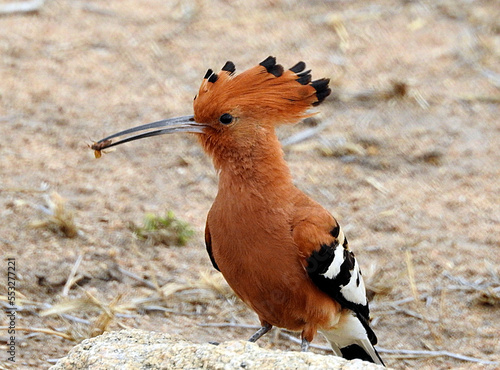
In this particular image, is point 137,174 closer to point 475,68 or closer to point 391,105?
point 391,105

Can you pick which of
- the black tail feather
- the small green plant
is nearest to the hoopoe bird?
the black tail feather

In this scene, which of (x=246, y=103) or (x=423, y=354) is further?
(x=423, y=354)

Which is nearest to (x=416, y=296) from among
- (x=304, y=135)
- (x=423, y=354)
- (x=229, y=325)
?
(x=423, y=354)

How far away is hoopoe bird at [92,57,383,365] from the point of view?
2.96m

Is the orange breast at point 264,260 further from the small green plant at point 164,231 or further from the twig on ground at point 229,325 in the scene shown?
the small green plant at point 164,231

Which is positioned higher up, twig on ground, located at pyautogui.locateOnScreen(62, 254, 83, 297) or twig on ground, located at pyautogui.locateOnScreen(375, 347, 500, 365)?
twig on ground, located at pyautogui.locateOnScreen(62, 254, 83, 297)

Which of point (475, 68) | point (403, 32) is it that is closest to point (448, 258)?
point (475, 68)

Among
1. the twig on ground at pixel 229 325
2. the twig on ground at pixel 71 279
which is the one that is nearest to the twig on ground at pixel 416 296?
the twig on ground at pixel 229 325

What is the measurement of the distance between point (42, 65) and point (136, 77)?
73 cm

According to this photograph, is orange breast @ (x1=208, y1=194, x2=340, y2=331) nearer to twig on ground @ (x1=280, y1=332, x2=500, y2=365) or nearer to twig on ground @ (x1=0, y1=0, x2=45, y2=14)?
twig on ground @ (x1=280, y1=332, x2=500, y2=365)

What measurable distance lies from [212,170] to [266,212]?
2.12 metres

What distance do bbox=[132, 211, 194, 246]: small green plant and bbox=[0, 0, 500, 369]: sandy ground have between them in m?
0.06

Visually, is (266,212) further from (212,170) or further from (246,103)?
(212,170)

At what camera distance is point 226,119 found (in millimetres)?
3076
